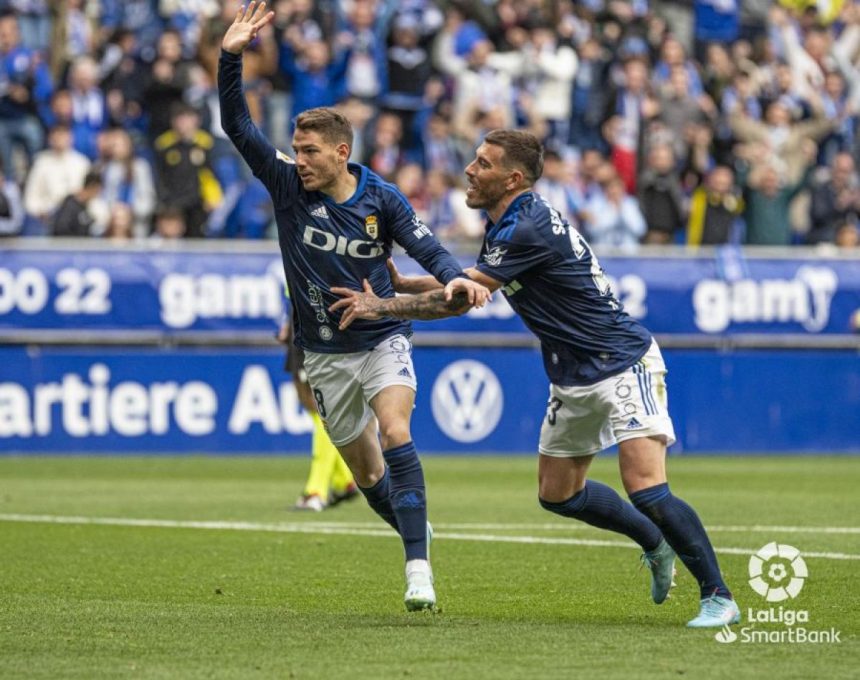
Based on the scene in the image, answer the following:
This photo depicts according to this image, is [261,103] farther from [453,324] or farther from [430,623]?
[430,623]

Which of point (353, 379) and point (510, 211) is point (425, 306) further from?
point (353, 379)

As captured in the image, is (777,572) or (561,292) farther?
(777,572)

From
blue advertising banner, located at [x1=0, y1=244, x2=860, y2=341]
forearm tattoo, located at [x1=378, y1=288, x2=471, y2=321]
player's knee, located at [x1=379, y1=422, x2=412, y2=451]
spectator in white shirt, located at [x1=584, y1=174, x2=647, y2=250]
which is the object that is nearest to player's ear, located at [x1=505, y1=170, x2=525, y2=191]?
forearm tattoo, located at [x1=378, y1=288, x2=471, y2=321]

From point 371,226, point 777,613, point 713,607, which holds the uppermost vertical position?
point 371,226

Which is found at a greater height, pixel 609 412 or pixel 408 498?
pixel 609 412

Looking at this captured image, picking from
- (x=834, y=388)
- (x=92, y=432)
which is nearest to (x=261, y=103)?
(x=92, y=432)

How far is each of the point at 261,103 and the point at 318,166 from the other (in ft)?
45.9

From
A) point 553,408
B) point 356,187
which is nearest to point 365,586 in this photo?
point 553,408

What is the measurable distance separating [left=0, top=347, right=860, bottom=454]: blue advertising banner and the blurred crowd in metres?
1.56

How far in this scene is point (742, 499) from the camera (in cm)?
1594

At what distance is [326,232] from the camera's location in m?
9.20

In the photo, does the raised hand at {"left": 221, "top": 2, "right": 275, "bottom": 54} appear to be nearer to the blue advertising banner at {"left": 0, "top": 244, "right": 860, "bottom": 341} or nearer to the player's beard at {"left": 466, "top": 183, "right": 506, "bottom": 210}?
the player's beard at {"left": 466, "top": 183, "right": 506, "bottom": 210}

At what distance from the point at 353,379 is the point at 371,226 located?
0.77 meters

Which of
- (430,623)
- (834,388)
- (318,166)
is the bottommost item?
(834,388)
